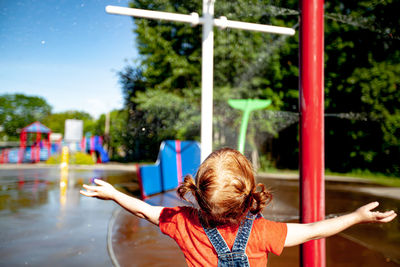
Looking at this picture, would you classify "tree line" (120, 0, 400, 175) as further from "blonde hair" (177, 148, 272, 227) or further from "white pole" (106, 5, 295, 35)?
Answer: "blonde hair" (177, 148, 272, 227)

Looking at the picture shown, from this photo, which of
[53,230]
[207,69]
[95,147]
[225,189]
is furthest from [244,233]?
[95,147]

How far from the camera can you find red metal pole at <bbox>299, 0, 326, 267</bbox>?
1.83 meters

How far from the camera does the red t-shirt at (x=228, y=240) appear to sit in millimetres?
1223

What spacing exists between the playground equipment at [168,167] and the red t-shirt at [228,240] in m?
5.14

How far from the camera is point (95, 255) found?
3.30m

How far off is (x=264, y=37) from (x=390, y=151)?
156 inches

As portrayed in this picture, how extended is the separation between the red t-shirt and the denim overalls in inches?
0.8

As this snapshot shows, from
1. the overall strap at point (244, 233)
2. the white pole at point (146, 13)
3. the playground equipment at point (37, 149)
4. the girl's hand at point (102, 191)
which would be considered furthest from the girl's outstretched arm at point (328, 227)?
the playground equipment at point (37, 149)

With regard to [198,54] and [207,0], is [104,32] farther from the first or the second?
[198,54]

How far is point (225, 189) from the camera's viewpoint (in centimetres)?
118

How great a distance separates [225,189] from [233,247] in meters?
0.24

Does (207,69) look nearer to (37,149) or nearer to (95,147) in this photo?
(37,149)

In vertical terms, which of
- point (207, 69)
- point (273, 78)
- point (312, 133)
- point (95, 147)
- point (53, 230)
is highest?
point (273, 78)

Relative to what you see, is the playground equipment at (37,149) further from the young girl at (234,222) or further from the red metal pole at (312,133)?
the young girl at (234,222)
